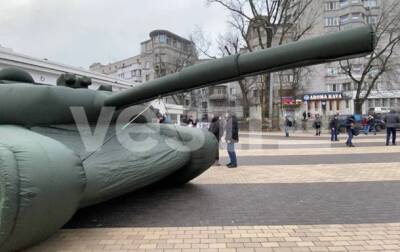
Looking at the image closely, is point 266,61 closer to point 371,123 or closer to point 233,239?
point 233,239

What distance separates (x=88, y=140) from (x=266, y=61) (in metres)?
2.60

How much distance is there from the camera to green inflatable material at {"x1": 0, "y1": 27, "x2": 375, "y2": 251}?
11.6 feet

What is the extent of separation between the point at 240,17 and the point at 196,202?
29.8m

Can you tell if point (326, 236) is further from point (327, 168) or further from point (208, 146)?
point (327, 168)

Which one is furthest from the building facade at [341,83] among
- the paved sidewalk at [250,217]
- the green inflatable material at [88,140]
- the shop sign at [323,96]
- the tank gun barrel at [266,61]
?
the tank gun barrel at [266,61]

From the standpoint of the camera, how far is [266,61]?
13.3 feet

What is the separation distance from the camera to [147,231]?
4770mm

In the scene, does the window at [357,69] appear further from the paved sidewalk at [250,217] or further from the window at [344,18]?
the paved sidewalk at [250,217]

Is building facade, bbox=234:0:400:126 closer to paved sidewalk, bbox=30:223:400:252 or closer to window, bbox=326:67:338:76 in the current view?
window, bbox=326:67:338:76

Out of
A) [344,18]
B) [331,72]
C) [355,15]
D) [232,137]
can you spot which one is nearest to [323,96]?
[331,72]

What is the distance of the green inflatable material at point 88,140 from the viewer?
3551 mm

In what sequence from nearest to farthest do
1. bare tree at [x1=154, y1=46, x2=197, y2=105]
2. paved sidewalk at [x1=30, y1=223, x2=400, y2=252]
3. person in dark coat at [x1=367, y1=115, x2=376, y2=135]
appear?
1. paved sidewalk at [x1=30, y1=223, x2=400, y2=252]
2. person in dark coat at [x1=367, y1=115, x2=376, y2=135]
3. bare tree at [x1=154, y1=46, x2=197, y2=105]

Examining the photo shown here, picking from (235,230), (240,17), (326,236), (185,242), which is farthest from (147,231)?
(240,17)

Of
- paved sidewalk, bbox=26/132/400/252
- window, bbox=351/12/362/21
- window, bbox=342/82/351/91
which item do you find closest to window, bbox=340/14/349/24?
window, bbox=351/12/362/21
